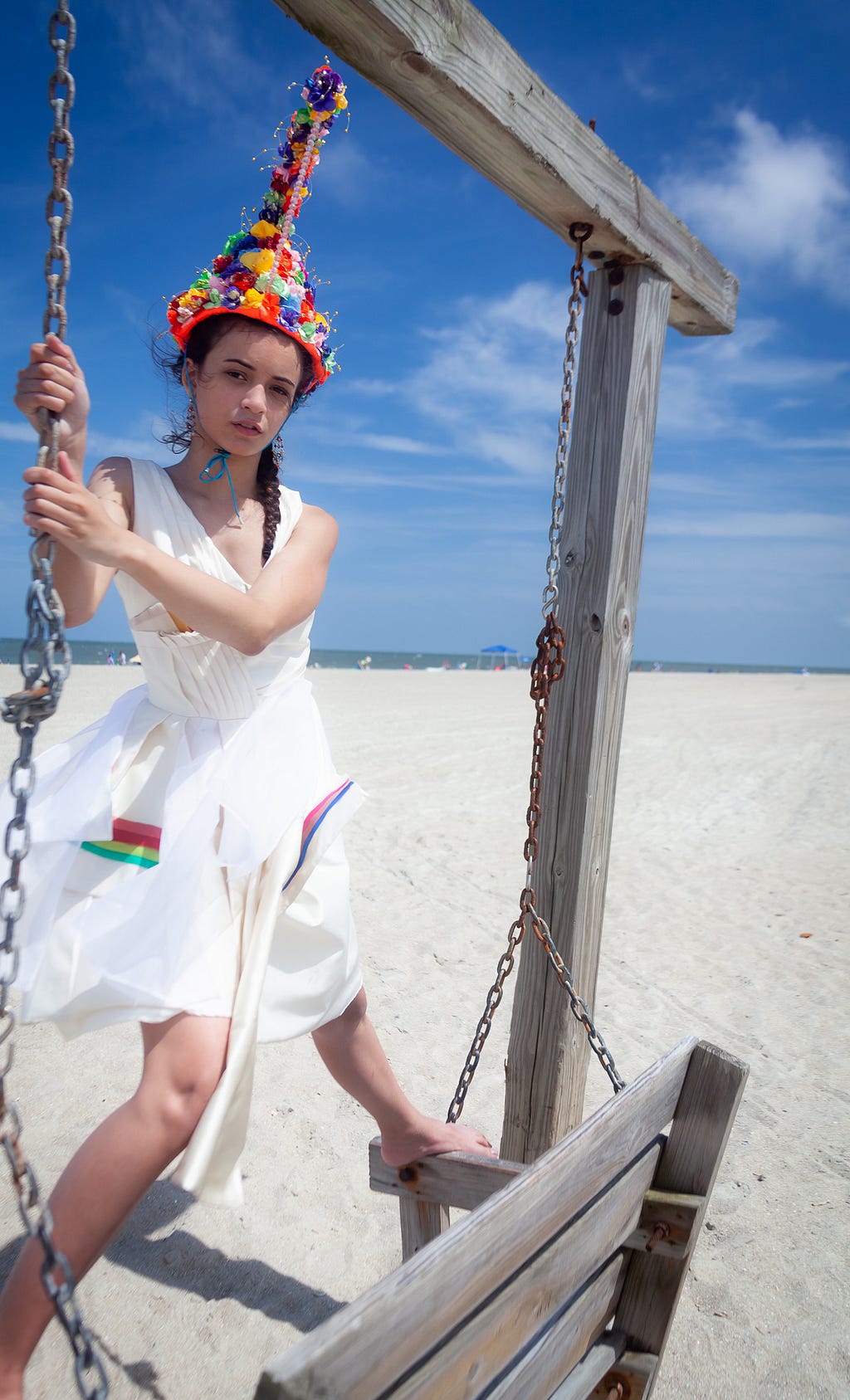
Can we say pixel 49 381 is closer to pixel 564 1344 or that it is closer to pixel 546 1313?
pixel 546 1313

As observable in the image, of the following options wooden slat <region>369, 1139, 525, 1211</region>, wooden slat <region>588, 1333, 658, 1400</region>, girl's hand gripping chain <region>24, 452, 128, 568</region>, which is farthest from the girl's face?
wooden slat <region>588, 1333, 658, 1400</region>

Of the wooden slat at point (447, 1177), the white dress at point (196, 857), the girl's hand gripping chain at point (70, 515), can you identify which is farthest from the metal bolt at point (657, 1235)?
the girl's hand gripping chain at point (70, 515)

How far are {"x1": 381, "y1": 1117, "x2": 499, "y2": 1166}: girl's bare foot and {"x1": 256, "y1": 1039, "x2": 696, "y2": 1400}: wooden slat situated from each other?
631 mm

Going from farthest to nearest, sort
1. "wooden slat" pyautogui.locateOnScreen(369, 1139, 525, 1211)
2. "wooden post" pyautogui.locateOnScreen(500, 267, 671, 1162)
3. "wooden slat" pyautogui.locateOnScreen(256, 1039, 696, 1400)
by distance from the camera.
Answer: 1. "wooden post" pyautogui.locateOnScreen(500, 267, 671, 1162)
2. "wooden slat" pyautogui.locateOnScreen(369, 1139, 525, 1211)
3. "wooden slat" pyautogui.locateOnScreen(256, 1039, 696, 1400)

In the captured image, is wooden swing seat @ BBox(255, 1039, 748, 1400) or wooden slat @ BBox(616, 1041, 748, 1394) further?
wooden slat @ BBox(616, 1041, 748, 1394)

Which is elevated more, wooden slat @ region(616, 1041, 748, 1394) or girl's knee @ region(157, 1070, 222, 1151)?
girl's knee @ region(157, 1070, 222, 1151)

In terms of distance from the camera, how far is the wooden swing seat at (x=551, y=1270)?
1.16 meters

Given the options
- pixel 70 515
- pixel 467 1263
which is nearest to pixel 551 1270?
Answer: pixel 467 1263

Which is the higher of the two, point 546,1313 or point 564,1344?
point 546,1313

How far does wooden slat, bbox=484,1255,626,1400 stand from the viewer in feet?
5.43

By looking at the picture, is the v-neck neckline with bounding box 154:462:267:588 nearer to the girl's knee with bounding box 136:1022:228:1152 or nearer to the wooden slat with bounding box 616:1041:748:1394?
the girl's knee with bounding box 136:1022:228:1152

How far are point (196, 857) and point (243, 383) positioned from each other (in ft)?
3.40

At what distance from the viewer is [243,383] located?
6.59 feet

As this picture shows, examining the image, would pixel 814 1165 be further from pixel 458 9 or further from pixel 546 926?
pixel 458 9
